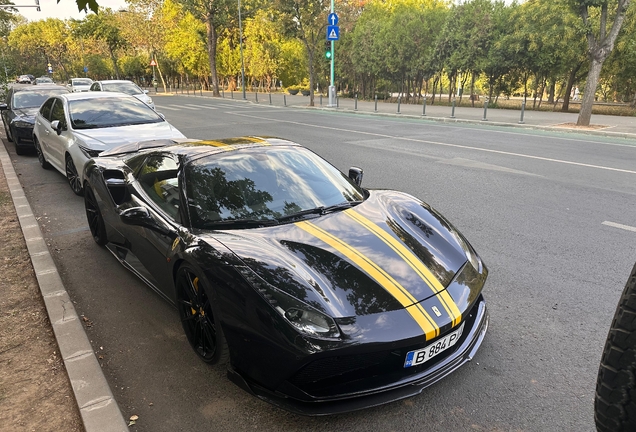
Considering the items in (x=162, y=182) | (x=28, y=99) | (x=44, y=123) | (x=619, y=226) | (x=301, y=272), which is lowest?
(x=619, y=226)

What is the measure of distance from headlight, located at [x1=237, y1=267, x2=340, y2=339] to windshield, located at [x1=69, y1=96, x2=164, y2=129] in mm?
6334

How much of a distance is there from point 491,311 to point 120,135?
6.12m

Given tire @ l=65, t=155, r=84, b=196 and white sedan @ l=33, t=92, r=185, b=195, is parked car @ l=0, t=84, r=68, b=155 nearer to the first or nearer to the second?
white sedan @ l=33, t=92, r=185, b=195

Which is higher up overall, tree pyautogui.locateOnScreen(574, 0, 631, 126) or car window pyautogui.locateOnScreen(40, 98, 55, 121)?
tree pyautogui.locateOnScreen(574, 0, 631, 126)

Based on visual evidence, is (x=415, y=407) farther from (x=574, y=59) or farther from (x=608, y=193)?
(x=574, y=59)

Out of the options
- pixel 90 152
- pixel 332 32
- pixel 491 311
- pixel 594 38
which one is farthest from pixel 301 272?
pixel 332 32

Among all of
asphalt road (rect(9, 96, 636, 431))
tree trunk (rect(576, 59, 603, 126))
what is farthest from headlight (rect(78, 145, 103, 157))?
tree trunk (rect(576, 59, 603, 126))

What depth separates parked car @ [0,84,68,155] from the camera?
10.6 m

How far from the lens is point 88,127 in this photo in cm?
745

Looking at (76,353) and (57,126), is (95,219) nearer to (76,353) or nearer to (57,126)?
(76,353)

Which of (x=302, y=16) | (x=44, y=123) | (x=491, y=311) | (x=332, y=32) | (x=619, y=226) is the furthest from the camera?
(x=302, y=16)

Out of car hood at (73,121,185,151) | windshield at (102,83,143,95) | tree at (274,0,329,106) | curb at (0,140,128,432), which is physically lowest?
curb at (0,140,128,432)

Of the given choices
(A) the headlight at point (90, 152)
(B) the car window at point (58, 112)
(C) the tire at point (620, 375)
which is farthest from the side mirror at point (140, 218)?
(B) the car window at point (58, 112)

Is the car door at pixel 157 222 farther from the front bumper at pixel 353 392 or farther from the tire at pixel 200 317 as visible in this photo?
the front bumper at pixel 353 392
